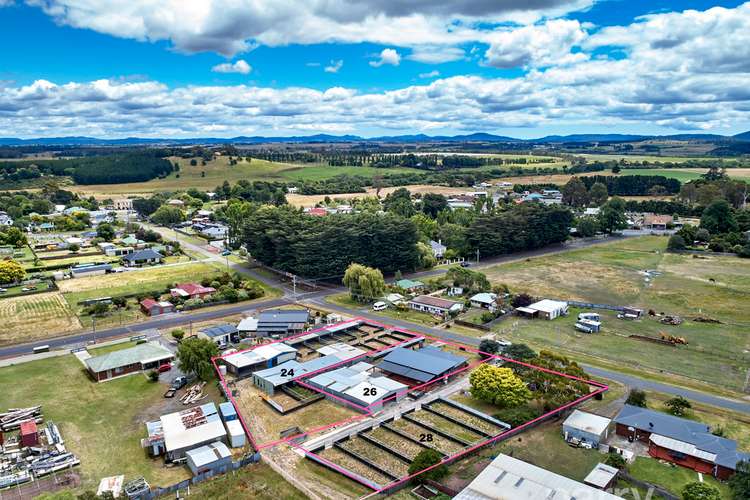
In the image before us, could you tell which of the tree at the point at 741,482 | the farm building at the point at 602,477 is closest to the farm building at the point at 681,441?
the tree at the point at 741,482

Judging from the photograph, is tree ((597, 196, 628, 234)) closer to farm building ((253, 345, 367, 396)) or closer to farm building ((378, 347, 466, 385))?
farm building ((378, 347, 466, 385))

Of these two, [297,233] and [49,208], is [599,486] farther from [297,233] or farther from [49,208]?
[49,208]

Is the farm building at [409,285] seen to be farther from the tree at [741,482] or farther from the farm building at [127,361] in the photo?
the tree at [741,482]

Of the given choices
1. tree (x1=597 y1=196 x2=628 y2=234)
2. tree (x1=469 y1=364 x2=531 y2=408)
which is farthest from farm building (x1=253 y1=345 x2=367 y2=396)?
tree (x1=597 y1=196 x2=628 y2=234)

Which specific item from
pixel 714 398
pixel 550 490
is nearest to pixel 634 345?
pixel 714 398

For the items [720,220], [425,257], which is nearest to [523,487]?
Answer: [425,257]

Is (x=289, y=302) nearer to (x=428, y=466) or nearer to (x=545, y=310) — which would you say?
(x=545, y=310)
